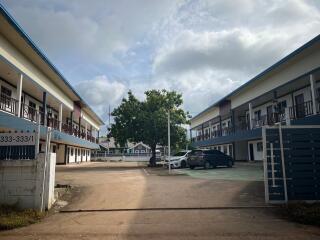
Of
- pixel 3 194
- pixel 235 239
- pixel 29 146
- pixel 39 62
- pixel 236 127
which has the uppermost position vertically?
pixel 39 62

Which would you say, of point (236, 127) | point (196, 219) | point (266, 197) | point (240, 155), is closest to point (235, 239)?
point (196, 219)

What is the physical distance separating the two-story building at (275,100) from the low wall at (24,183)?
26.5ft

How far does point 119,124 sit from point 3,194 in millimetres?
21111

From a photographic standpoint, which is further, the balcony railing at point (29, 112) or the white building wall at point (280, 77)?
the balcony railing at point (29, 112)

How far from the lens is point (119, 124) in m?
30.0

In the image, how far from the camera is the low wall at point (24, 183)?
29.4 feet

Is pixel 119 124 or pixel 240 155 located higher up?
pixel 119 124

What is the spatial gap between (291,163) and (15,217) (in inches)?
318

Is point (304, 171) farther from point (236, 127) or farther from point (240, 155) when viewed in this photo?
point (240, 155)

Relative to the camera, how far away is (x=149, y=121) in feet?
A: 93.7

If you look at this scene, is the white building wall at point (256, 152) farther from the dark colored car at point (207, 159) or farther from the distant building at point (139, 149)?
the distant building at point (139, 149)

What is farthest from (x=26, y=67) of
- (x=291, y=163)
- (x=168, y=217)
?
(x=291, y=163)

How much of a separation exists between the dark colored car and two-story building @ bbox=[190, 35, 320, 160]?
3.52m

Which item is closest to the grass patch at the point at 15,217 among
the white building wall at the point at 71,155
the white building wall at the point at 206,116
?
the white building wall at the point at 71,155
